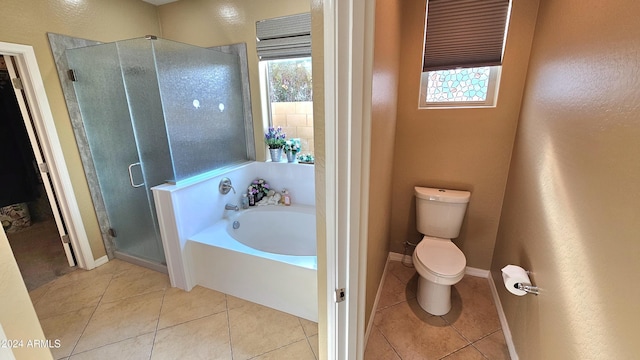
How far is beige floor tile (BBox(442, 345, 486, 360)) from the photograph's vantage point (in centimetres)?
160

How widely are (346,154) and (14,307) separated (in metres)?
0.88

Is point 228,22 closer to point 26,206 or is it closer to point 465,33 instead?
point 465,33

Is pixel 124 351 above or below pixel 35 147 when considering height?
below

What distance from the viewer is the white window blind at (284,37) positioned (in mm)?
2439

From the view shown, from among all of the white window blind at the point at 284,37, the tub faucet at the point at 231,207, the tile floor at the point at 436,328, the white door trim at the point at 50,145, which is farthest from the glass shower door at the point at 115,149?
the tile floor at the point at 436,328

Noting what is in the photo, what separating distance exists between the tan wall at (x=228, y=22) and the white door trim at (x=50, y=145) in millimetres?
1348

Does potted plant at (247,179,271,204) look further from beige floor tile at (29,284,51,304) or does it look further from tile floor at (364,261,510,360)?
beige floor tile at (29,284,51,304)

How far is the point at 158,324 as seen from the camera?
189cm

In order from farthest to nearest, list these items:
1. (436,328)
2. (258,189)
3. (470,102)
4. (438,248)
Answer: (258,189), (470,102), (438,248), (436,328)

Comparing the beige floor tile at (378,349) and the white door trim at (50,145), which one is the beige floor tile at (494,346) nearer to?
the beige floor tile at (378,349)

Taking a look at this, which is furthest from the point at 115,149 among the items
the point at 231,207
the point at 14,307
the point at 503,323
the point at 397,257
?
the point at 503,323

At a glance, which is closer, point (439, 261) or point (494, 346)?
point (494, 346)

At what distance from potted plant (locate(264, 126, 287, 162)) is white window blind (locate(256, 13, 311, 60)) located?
755mm

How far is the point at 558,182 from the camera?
1.21m
